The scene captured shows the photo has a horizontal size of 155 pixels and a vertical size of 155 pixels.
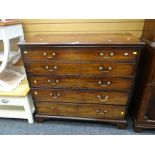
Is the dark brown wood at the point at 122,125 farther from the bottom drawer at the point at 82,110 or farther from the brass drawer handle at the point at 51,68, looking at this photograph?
the brass drawer handle at the point at 51,68

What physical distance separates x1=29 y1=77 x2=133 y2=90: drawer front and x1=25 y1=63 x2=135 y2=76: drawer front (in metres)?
0.06

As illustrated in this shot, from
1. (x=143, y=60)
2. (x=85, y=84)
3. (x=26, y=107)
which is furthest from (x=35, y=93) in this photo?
(x=143, y=60)

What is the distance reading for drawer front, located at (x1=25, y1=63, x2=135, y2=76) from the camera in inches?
47.3

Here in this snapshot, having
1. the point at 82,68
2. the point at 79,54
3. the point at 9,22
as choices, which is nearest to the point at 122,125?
the point at 82,68

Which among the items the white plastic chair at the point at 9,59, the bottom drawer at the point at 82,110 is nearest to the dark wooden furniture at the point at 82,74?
the bottom drawer at the point at 82,110

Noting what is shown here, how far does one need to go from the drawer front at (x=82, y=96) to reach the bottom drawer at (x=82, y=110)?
0.06 metres

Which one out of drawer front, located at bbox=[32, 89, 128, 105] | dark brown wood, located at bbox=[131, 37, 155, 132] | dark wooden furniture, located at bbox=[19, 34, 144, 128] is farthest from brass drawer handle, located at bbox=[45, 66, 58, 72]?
dark brown wood, located at bbox=[131, 37, 155, 132]

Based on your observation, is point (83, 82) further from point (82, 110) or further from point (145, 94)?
point (145, 94)

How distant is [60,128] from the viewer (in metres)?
1.58

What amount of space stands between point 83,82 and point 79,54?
0.27m

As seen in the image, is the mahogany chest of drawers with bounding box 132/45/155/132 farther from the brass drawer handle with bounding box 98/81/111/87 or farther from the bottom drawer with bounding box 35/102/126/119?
the brass drawer handle with bounding box 98/81/111/87

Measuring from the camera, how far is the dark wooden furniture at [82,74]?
115cm

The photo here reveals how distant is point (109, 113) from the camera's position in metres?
1.47

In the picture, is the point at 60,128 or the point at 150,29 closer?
the point at 150,29
